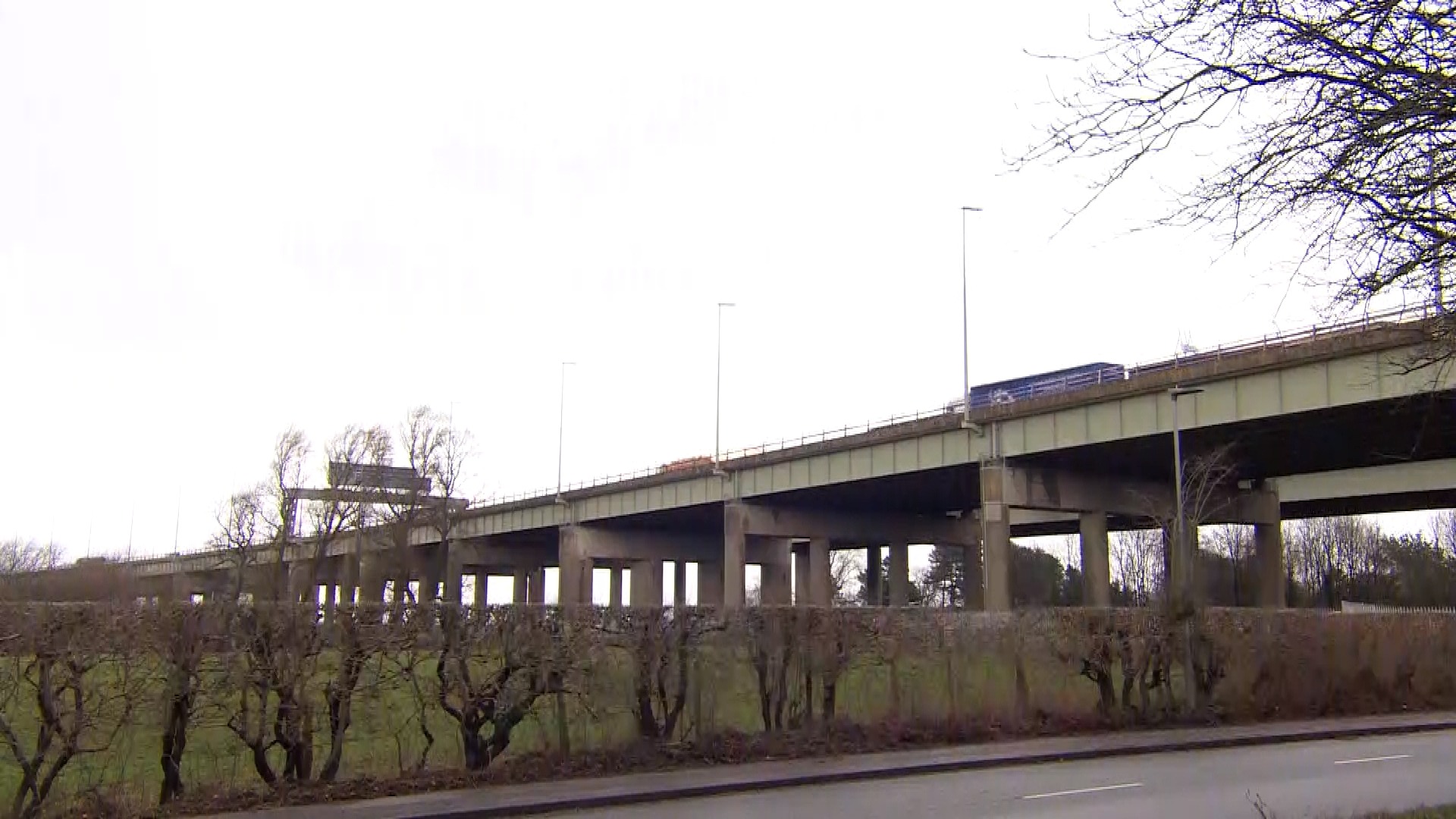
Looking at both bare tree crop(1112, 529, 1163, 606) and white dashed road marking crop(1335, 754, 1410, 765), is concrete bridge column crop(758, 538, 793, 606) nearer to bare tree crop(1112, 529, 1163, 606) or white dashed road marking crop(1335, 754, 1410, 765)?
bare tree crop(1112, 529, 1163, 606)

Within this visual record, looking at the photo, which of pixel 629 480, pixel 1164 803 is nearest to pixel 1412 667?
pixel 1164 803

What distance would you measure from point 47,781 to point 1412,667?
27387 mm

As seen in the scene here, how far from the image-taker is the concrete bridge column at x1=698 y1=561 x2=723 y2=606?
92.9m

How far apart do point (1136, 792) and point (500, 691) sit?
8018 mm

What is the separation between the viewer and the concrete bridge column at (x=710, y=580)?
92.9m

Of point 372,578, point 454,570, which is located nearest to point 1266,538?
point 372,578

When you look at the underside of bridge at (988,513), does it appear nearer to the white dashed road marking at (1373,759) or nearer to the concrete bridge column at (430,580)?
the concrete bridge column at (430,580)

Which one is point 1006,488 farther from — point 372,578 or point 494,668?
point 372,578

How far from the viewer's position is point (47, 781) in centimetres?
1192

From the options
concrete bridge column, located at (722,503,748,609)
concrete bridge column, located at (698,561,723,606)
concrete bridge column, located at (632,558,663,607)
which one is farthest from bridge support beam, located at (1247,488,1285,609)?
concrete bridge column, located at (698,561,723,606)

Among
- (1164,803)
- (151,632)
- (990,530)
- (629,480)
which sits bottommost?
(1164,803)

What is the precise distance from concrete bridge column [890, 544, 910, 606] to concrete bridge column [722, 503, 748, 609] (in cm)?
1634

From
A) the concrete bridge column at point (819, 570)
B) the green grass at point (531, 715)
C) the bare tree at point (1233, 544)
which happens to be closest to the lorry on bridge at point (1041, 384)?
the concrete bridge column at point (819, 570)

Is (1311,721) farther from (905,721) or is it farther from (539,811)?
(539,811)
